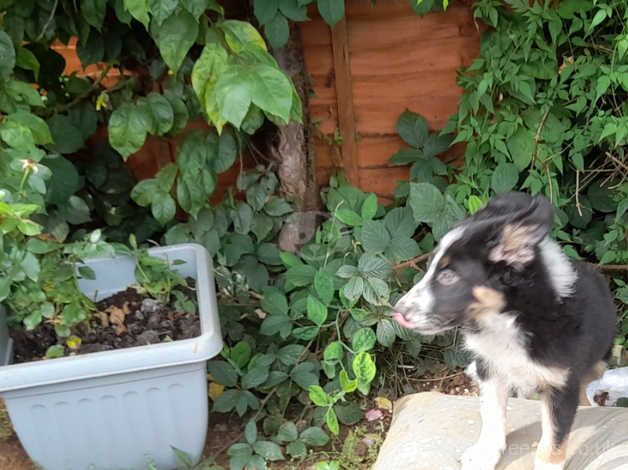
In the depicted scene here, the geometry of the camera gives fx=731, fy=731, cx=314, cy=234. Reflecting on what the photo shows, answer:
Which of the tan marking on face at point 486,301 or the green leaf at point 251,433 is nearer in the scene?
the tan marking on face at point 486,301

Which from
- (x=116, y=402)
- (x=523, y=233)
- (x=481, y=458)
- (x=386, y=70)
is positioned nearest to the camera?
(x=523, y=233)

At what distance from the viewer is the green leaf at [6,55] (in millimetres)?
2656

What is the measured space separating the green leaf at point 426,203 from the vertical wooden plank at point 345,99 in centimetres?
74

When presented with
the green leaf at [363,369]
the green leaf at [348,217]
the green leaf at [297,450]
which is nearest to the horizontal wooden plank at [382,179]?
→ the green leaf at [348,217]

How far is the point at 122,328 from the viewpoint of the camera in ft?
9.34

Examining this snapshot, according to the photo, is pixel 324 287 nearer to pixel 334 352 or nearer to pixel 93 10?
pixel 334 352

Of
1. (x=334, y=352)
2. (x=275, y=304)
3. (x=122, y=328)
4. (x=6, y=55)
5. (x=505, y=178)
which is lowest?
(x=334, y=352)

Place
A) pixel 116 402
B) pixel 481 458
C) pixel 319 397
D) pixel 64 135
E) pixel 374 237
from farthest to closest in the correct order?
pixel 64 135
pixel 374 237
pixel 319 397
pixel 116 402
pixel 481 458

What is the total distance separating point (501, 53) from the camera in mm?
3092

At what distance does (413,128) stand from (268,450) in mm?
1694

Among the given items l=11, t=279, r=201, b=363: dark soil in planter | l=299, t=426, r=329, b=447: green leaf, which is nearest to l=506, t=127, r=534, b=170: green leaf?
l=299, t=426, r=329, b=447: green leaf

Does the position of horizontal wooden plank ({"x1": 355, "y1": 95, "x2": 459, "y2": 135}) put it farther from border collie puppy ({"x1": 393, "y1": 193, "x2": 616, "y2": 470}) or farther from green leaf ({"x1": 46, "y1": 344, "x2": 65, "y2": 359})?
green leaf ({"x1": 46, "y1": 344, "x2": 65, "y2": 359})

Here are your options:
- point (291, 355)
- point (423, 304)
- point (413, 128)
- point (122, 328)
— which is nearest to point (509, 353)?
point (423, 304)

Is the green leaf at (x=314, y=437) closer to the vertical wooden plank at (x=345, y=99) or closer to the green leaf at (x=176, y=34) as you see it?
the vertical wooden plank at (x=345, y=99)
